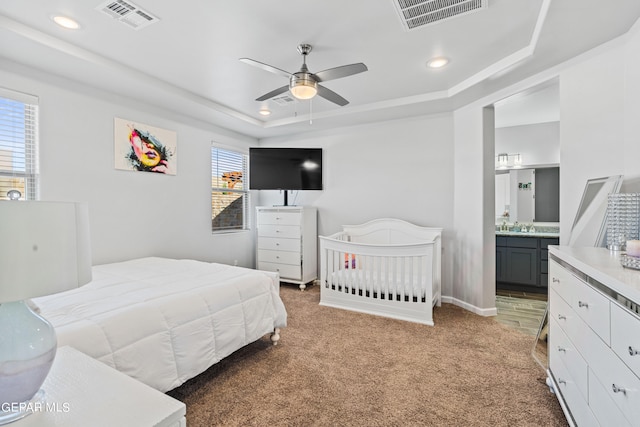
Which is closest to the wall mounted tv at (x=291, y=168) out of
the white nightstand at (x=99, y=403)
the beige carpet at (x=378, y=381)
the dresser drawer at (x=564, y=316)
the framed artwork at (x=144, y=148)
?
the framed artwork at (x=144, y=148)

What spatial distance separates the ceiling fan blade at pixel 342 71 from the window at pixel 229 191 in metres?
2.63

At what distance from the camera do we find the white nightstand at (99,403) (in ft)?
2.54

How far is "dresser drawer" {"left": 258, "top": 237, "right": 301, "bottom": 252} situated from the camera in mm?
4270

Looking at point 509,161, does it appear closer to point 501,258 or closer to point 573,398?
point 501,258

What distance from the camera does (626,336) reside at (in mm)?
1002

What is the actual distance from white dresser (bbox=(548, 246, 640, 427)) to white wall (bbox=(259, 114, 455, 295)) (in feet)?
6.66

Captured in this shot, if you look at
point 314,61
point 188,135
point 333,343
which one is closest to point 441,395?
point 333,343

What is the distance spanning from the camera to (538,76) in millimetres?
2604

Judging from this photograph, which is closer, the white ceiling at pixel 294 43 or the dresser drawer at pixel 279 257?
the white ceiling at pixel 294 43

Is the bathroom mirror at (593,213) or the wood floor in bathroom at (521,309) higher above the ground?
the bathroom mirror at (593,213)

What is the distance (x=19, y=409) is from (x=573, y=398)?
2161 mm

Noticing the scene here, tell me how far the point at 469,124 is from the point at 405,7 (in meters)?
1.98

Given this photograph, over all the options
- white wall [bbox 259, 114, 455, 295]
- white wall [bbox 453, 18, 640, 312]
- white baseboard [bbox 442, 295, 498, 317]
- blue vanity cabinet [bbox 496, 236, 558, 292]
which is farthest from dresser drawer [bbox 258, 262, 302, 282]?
blue vanity cabinet [bbox 496, 236, 558, 292]

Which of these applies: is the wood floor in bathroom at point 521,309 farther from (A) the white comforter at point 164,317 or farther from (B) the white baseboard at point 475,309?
(A) the white comforter at point 164,317
